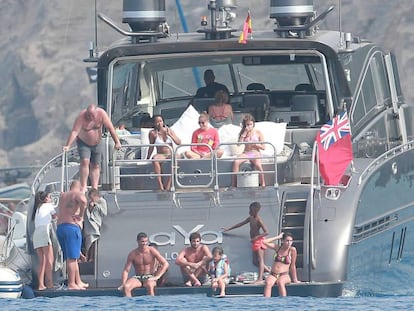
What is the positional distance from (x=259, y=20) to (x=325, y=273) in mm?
29394

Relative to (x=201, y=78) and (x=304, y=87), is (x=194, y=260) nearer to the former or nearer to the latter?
(x=304, y=87)

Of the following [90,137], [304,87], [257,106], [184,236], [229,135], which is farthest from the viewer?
[304,87]

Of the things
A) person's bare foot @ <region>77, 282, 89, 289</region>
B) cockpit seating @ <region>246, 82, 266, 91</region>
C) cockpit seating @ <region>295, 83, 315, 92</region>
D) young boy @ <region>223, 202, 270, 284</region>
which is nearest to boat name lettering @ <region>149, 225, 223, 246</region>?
→ young boy @ <region>223, 202, 270, 284</region>

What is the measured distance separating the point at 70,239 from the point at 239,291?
1845 mm

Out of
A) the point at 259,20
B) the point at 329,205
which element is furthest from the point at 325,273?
the point at 259,20

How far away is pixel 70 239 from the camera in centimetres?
1538

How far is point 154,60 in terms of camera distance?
1842 centimetres

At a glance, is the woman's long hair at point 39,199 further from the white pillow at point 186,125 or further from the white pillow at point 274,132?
the white pillow at point 274,132

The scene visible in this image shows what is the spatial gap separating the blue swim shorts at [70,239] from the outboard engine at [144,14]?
3.61 meters

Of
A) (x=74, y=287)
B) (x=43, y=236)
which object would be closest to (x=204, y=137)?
(x=43, y=236)

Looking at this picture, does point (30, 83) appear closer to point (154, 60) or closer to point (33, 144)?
point (33, 144)

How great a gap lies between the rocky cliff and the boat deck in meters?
27.8

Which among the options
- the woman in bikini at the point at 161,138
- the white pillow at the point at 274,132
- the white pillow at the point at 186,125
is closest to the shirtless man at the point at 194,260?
the woman in bikini at the point at 161,138

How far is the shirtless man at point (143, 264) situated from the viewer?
15.1 m
